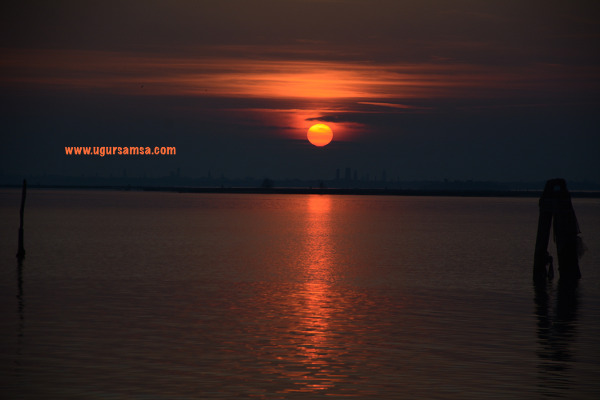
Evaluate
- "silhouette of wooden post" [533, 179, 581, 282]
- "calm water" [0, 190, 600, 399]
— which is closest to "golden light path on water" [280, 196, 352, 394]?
"calm water" [0, 190, 600, 399]

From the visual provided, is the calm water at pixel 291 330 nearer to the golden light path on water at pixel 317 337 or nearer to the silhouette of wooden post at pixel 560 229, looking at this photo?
the golden light path on water at pixel 317 337

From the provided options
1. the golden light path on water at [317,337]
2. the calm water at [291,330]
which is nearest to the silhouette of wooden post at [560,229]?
the calm water at [291,330]

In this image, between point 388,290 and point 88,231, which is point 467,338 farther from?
point 88,231

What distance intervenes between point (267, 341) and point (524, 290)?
20525 mm

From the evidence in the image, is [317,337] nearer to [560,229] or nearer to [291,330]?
[291,330]

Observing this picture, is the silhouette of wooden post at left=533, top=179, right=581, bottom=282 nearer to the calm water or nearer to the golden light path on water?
the calm water

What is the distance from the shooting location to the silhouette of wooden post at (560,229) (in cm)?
4522

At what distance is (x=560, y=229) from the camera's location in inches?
1777

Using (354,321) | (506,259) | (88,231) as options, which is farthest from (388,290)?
(88,231)

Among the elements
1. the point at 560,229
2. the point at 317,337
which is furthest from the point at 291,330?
the point at 560,229

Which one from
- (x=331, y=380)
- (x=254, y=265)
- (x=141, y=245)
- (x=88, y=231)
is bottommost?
(x=331, y=380)

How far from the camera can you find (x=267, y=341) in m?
26.8

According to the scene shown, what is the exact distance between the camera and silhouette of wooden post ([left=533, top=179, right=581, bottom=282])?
45.2 metres

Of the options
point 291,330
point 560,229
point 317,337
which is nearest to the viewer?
point 317,337
